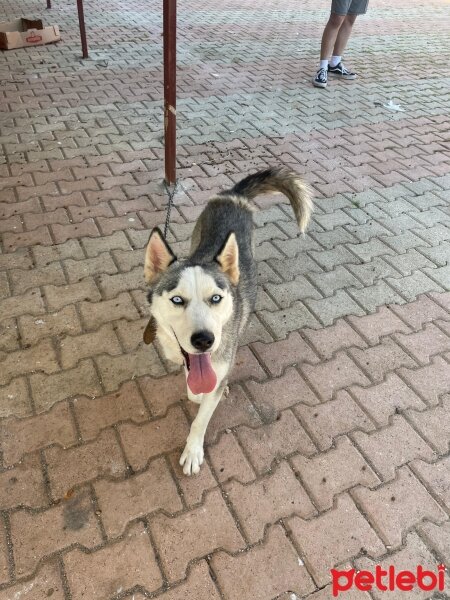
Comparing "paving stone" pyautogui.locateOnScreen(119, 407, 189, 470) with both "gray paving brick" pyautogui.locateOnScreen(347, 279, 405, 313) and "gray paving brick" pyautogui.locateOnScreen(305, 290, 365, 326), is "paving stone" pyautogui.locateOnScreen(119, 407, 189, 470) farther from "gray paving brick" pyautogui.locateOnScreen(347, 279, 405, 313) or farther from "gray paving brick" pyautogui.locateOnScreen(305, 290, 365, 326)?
"gray paving brick" pyautogui.locateOnScreen(347, 279, 405, 313)

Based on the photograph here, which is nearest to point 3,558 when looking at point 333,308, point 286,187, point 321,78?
point 333,308

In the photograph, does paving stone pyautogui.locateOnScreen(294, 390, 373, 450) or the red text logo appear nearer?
the red text logo

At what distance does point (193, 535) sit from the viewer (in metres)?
2.42

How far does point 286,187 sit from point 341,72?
20.6 ft

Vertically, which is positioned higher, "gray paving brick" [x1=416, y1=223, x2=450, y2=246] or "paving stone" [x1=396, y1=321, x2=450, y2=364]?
"gray paving brick" [x1=416, y1=223, x2=450, y2=246]

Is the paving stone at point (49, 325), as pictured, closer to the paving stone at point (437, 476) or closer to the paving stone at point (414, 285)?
the paving stone at point (437, 476)

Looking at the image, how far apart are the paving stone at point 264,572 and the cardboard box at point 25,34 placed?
961cm

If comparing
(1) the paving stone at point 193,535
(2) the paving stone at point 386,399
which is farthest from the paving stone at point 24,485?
(2) the paving stone at point 386,399

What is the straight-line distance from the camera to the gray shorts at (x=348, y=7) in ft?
24.0

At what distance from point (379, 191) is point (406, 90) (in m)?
4.17

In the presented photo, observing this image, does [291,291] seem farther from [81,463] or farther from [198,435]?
[81,463]

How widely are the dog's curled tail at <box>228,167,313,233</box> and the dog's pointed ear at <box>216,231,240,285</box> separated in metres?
1.21

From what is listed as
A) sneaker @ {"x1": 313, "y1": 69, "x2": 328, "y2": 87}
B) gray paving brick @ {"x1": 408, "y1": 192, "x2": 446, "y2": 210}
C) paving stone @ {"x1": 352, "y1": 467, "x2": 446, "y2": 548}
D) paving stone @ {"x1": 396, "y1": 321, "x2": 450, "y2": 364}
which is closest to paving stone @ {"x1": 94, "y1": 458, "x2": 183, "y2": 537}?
paving stone @ {"x1": 352, "y1": 467, "x2": 446, "y2": 548}

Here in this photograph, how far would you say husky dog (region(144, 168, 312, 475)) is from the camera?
233 centimetres
